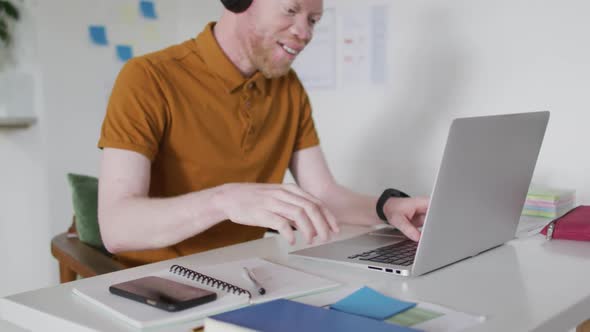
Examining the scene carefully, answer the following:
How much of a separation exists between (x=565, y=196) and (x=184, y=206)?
0.98 meters

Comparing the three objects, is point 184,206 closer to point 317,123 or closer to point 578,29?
point 578,29

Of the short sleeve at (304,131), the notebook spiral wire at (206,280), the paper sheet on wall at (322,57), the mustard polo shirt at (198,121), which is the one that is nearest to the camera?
the notebook spiral wire at (206,280)

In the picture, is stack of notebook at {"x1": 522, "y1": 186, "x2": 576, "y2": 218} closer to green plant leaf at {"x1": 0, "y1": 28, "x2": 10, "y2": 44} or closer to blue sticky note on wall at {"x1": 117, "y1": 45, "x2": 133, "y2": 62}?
blue sticky note on wall at {"x1": 117, "y1": 45, "x2": 133, "y2": 62}

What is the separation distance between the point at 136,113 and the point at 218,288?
22.5 inches

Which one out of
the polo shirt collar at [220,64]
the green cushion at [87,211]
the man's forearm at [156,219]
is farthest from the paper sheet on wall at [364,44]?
the man's forearm at [156,219]

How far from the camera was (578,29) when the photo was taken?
5.66 ft

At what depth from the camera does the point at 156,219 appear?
1.04m

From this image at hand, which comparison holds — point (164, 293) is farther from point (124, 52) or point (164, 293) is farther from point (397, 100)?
point (124, 52)

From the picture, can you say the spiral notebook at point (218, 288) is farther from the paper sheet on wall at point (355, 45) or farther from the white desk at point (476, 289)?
the paper sheet on wall at point (355, 45)

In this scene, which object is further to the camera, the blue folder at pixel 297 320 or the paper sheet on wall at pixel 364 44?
the paper sheet on wall at pixel 364 44

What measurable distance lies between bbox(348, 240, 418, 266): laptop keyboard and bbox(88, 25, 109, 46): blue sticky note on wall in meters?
2.14

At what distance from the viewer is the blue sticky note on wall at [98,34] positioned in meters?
2.80

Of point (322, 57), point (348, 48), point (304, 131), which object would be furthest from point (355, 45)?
point (304, 131)

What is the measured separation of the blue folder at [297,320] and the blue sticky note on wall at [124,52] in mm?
2421
